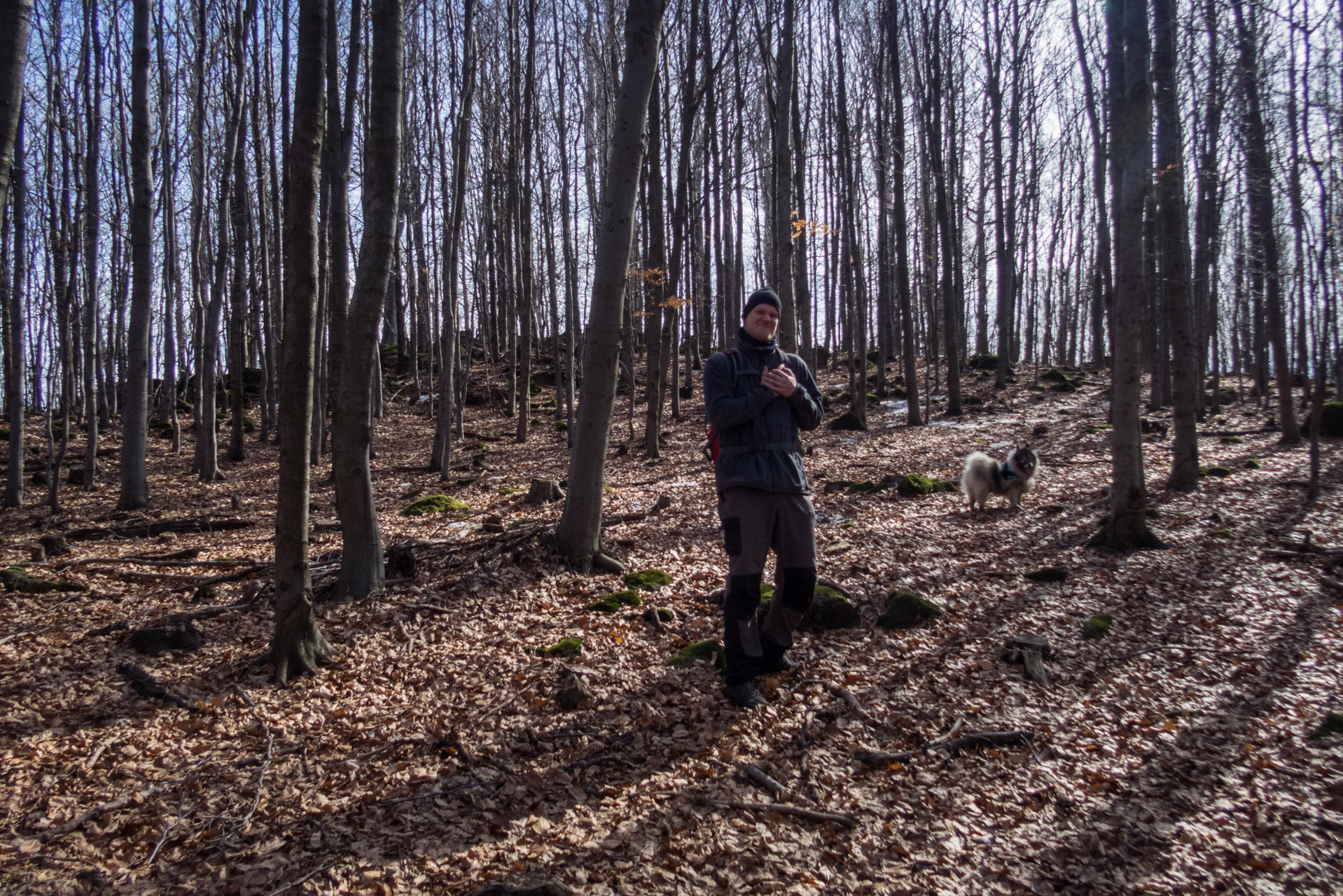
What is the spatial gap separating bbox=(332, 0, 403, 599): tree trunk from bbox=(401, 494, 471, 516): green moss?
351 centimetres

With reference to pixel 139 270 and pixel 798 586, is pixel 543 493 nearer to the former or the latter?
pixel 798 586

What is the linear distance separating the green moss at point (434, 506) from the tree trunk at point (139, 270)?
14.5 ft

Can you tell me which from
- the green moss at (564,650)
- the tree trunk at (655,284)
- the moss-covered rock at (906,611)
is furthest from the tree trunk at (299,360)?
the tree trunk at (655,284)

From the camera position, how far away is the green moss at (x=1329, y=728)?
3344 mm

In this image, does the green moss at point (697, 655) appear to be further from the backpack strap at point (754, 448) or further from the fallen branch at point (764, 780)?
the backpack strap at point (754, 448)

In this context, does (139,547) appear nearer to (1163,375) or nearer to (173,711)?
(173,711)

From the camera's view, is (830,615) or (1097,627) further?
(830,615)

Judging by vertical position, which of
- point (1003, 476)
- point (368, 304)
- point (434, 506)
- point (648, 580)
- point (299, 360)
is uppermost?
point (368, 304)

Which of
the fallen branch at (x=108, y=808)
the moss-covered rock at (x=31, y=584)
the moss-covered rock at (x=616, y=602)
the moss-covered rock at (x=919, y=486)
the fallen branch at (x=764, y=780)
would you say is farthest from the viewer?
the moss-covered rock at (x=919, y=486)

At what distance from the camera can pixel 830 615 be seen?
505cm

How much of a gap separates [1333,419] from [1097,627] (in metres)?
11.2

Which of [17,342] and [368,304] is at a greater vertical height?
[17,342]

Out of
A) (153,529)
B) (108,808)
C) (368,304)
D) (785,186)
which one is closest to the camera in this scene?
(108,808)

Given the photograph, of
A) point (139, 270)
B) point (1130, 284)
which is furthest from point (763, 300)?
point (139, 270)
